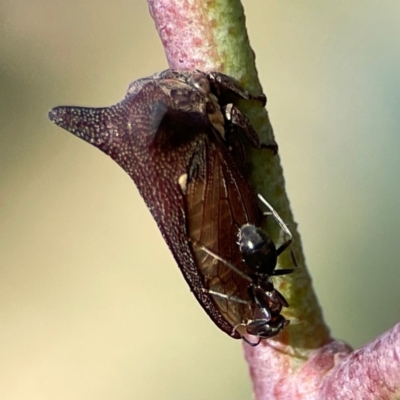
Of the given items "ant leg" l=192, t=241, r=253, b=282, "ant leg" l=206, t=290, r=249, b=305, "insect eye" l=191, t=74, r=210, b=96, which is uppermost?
"insect eye" l=191, t=74, r=210, b=96

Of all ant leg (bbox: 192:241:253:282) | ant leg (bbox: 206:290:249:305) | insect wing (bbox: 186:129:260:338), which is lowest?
ant leg (bbox: 206:290:249:305)

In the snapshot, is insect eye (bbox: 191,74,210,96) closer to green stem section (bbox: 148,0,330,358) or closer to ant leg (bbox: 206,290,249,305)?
green stem section (bbox: 148,0,330,358)

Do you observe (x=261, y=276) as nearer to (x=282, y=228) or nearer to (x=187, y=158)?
(x=282, y=228)

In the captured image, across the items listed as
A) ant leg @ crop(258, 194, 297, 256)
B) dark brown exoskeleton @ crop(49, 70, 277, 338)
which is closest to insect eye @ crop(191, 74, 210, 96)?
dark brown exoskeleton @ crop(49, 70, 277, 338)

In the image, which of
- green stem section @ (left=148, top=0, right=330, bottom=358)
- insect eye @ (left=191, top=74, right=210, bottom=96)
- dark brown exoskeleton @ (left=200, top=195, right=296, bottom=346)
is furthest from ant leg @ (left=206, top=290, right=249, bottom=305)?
insect eye @ (left=191, top=74, right=210, bottom=96)

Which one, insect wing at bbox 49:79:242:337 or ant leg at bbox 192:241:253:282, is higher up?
insect wing at bbox 49:79:242:337

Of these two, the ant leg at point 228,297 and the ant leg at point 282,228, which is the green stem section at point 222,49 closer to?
the ant leg at point 282,228

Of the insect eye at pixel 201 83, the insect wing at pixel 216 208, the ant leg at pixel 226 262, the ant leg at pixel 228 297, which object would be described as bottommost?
the ant leg at pixel 228 297

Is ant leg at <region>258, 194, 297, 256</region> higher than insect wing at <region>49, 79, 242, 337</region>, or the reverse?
insect wing at <region>49, 79, 242, 337</region>

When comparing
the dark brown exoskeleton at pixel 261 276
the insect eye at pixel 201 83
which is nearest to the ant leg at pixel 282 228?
the dark brown exoskeleton at pixel 261 276

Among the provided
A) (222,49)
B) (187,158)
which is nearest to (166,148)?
(187,158)
